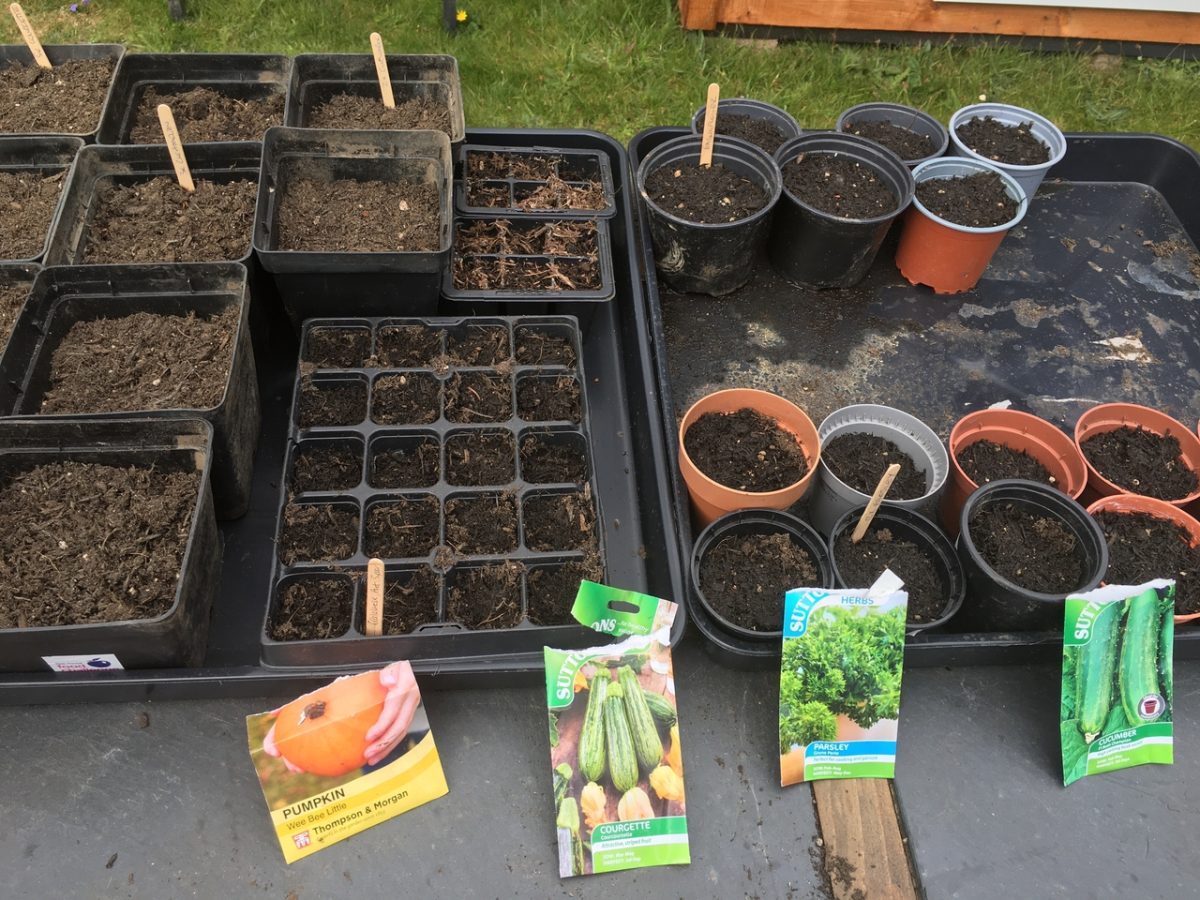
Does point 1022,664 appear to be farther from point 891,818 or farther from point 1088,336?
point 1088,336

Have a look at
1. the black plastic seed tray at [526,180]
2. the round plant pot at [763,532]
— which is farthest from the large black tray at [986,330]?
the round plant pot at [763,532]

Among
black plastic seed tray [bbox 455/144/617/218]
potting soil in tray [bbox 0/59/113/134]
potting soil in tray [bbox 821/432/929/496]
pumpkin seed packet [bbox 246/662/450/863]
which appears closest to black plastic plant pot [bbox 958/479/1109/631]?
potting soil in tray [bbox 821/432/929/496]

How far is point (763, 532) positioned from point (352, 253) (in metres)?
1.02

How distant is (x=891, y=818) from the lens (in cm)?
144

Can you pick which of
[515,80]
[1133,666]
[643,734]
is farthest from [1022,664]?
[515,80]

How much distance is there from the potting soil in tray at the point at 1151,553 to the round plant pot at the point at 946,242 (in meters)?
0.81

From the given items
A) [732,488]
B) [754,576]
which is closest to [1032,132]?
[732,488]

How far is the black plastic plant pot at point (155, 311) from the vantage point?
154 centimetres

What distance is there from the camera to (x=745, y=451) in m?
1.75

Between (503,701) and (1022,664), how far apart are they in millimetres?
1004

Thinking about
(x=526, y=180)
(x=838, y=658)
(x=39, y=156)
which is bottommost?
(x=838, y=658)

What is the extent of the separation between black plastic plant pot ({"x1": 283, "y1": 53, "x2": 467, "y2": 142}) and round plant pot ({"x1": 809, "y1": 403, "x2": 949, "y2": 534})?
4.19 ft

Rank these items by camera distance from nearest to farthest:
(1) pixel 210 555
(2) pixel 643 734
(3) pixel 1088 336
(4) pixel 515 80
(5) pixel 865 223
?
(2) pixel 643 734 < (1) pixel 210 555 < (5) pixel 865 223 < (3) pixel 1088 336 < (4) pixel 515 80

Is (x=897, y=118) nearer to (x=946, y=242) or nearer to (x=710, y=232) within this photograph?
(x=946, y=242)
